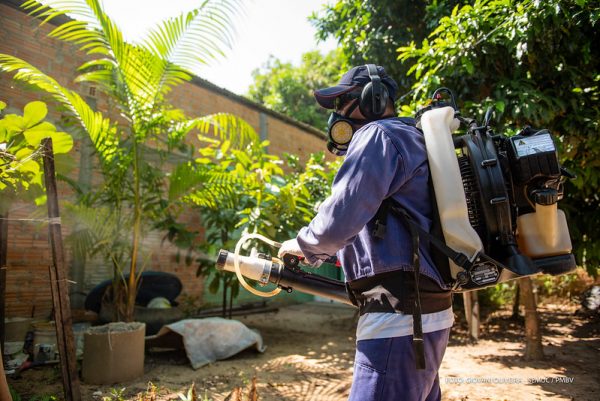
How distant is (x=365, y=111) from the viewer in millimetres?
1848

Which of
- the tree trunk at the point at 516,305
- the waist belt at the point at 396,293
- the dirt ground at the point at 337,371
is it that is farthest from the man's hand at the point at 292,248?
the tree trunk at the point at 516,305

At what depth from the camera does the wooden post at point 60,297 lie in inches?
122

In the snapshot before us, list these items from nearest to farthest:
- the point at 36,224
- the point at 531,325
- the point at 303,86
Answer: the point at 531,325, the point at 36,224, the point at 303,86

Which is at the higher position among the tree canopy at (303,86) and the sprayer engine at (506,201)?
the tree canopy at (303,86)

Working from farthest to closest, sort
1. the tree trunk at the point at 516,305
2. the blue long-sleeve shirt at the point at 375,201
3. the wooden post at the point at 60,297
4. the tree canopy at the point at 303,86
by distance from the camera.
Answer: the tree canopy at the point at 303,86, the tree trunk at the point at 516,305, the wooden post at the point at 60,297, the blue long-sleeve shirt at the point at 375,201

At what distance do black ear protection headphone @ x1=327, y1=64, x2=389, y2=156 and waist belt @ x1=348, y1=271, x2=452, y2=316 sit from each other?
668 millimetres

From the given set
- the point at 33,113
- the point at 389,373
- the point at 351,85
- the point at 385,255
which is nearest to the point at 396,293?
the point at 385,255

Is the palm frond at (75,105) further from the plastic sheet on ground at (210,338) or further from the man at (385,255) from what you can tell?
the man at (385,255)

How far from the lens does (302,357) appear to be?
5.29 meters

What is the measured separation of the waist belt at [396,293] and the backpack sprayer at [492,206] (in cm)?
8

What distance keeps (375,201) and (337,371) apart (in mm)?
3717

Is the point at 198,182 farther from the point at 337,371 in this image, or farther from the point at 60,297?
the point at 337,371

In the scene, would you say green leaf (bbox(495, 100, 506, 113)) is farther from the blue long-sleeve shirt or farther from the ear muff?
the blue long-sleeve shirt

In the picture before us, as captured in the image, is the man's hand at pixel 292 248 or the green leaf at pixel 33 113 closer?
the man's hand at pixel 292 248
